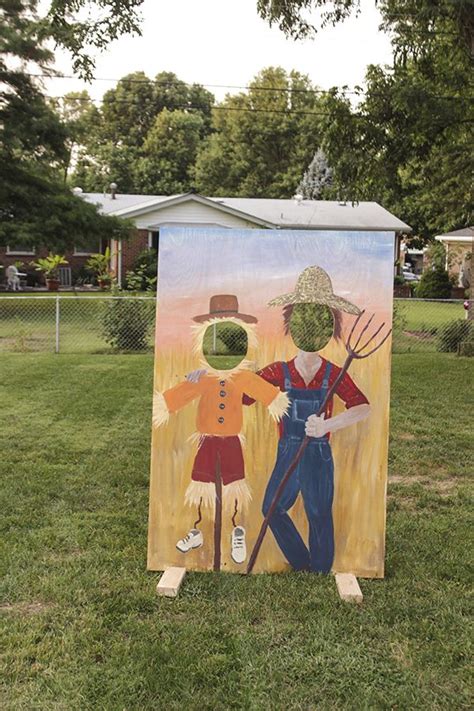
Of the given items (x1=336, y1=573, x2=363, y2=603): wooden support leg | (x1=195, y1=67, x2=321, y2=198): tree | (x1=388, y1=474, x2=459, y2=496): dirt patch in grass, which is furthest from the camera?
Answer: (x1=195, y1=67, x2=321, y2=198): tree

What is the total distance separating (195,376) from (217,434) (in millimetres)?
320

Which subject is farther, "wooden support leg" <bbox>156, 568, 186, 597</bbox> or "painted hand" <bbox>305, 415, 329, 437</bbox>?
"painted hand" <bbox>305, 415, 329, 437</bbox>

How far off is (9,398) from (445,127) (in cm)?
695

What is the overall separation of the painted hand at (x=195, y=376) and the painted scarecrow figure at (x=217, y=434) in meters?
0.01

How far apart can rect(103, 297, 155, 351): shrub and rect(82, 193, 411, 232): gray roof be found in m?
14.4

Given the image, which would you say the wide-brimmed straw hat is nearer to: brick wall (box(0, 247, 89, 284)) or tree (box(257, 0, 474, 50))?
tree (box(257, 0, 474, 50))

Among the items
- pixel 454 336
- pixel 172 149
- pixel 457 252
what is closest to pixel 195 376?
pixel 454 336

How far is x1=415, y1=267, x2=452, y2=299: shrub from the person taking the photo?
→ 2623 cm

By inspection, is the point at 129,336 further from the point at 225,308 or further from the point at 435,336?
the point at 225,308

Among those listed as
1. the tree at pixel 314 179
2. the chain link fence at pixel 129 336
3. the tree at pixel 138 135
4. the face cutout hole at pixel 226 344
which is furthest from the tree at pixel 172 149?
the face cutout hole at pixel 226 344

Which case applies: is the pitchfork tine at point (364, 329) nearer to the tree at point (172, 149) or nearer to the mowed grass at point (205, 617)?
the mowed grass at point (205, 617)

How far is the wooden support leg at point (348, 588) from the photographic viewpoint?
320cm

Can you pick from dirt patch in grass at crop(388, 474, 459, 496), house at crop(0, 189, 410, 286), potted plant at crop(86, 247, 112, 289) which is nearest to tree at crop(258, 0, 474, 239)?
dirt patch in grass at crop(388, 474, 459, 496)

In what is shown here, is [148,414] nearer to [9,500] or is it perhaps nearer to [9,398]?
[9,398]
